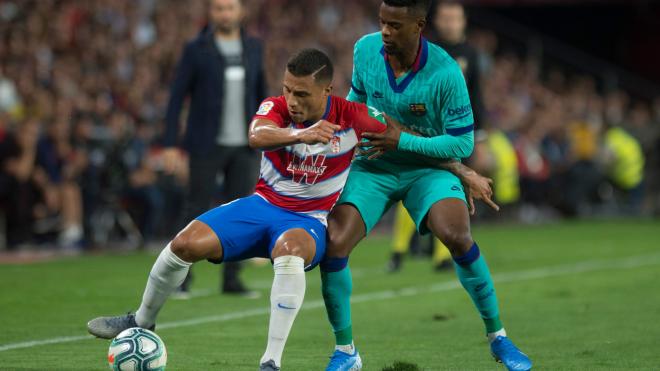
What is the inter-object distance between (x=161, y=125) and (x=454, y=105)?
11.2 m

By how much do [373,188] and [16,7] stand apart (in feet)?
43.3

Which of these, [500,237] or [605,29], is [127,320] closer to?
[500,237]

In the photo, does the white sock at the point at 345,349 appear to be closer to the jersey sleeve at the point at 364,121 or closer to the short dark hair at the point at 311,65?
the jersey sleeve at the point at 364,121

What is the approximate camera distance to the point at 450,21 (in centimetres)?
1180

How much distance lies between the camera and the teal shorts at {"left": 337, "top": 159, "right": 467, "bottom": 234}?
686cm

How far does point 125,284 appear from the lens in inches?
449

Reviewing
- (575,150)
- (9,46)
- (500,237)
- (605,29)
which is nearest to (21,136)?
(9,46)

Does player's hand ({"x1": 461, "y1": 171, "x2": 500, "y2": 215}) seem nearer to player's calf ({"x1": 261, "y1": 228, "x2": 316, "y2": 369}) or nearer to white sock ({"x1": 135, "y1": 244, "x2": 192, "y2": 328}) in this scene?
player's calf ({"x1": 261, "y1": 228, "x2": 316, "y2": 369})

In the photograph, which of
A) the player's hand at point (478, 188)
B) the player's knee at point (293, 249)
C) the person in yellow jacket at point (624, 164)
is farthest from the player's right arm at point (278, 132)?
the person in yellow jacket at point (624, 164)

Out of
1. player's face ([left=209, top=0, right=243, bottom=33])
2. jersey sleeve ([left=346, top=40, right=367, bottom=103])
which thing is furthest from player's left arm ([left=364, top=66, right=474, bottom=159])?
player's face ([left=209, top=0, right=243, bottom=33])

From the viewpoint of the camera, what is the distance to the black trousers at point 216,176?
10.1 m

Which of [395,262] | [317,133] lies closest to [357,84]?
[317,133]

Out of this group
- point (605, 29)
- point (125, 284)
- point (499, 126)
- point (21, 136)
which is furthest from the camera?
point (605, 29)

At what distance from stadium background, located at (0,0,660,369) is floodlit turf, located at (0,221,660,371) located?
0.46ft
